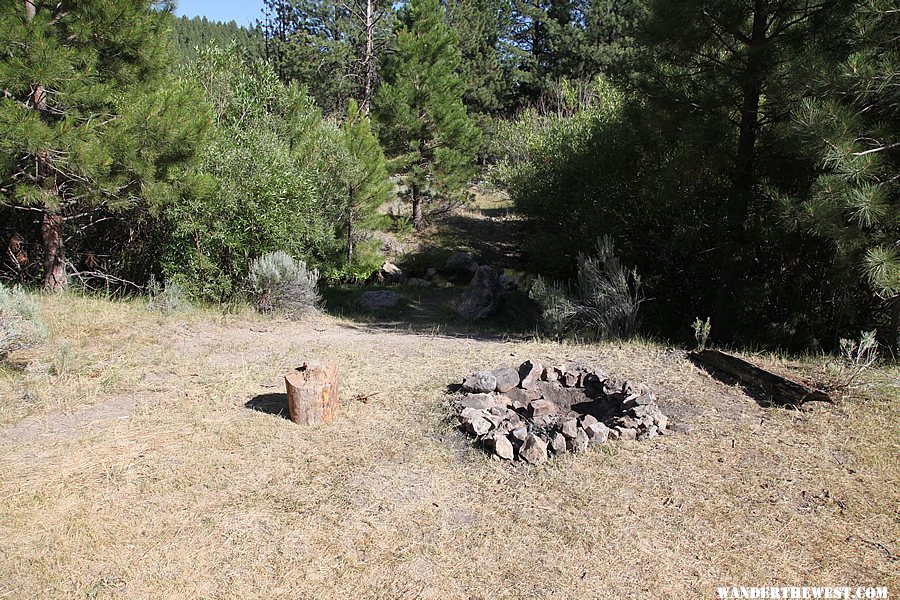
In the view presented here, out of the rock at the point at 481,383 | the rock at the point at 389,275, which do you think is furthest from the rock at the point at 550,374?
the rock at the point at 389,275

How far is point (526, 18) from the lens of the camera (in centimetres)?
2331

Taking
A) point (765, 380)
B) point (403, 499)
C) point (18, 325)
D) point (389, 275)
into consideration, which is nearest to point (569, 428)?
point (403, 499)

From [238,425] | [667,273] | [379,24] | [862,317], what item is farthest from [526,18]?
[238,425]

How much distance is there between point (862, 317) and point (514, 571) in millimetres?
7007

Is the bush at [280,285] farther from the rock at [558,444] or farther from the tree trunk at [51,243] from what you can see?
the rock at [558,444]

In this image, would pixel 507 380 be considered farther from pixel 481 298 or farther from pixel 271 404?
pixel 481 298

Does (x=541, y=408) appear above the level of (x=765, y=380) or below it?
below

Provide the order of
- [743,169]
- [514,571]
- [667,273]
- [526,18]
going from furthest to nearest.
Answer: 1. [526,18]
2. [667,273]
3. [743,169]
4. [514,571]

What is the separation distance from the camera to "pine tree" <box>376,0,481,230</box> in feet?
52.7

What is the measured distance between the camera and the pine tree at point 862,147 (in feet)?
17.1

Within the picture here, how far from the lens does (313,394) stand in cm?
460

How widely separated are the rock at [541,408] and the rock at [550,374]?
1.13 feet

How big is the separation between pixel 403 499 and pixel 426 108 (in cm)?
1436

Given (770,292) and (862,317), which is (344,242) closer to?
(770,292)
